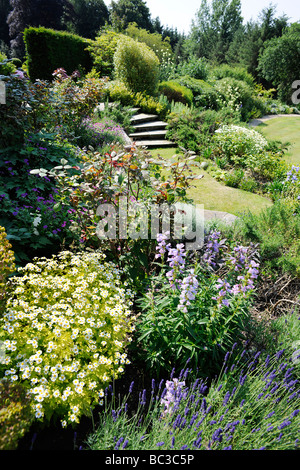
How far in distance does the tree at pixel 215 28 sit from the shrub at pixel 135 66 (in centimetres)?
3079

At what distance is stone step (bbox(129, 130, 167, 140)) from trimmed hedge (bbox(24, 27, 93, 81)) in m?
7.43

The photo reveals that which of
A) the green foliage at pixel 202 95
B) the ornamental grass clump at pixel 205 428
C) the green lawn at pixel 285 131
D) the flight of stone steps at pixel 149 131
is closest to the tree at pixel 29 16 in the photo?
the green foliage at pixel 202 95

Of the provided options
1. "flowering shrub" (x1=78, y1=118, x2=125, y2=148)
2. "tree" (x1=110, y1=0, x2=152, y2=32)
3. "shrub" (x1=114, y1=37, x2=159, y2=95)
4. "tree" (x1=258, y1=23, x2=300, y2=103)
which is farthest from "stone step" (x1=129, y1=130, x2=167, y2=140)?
"tree" (x1=110, y1=0, x2=152, y2=32)

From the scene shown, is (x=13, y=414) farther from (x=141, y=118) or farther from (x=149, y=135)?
(x=141, y=118)

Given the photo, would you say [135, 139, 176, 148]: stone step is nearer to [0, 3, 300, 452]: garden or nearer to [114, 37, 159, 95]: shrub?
[0, 3, 300, 452]: garden

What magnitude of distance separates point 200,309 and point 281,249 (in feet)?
7.27

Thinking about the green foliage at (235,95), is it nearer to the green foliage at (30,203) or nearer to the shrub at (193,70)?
the shrub at (193,70)

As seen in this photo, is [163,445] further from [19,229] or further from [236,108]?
[236,108]

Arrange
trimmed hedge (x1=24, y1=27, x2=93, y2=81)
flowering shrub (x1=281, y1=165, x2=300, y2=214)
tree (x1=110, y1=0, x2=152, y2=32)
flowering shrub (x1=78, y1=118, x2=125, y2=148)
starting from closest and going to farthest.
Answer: flowering shrub (x1=281, y1=165, x2=300, y2=214)
flowering shrub (x1=78, y1=118, x2=125, y2=148)
trimmed hedge (x1=24, y1=27, x2=93, y2=81)
tree (x1=110, y1=0, x2=152, y2=32)

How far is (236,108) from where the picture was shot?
13.8 meters

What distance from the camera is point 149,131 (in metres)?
10.1

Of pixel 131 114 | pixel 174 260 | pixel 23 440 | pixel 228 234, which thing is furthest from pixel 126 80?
pixel 23 440

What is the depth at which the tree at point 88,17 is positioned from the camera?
3388cm

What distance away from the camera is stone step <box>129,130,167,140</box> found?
9.60m
